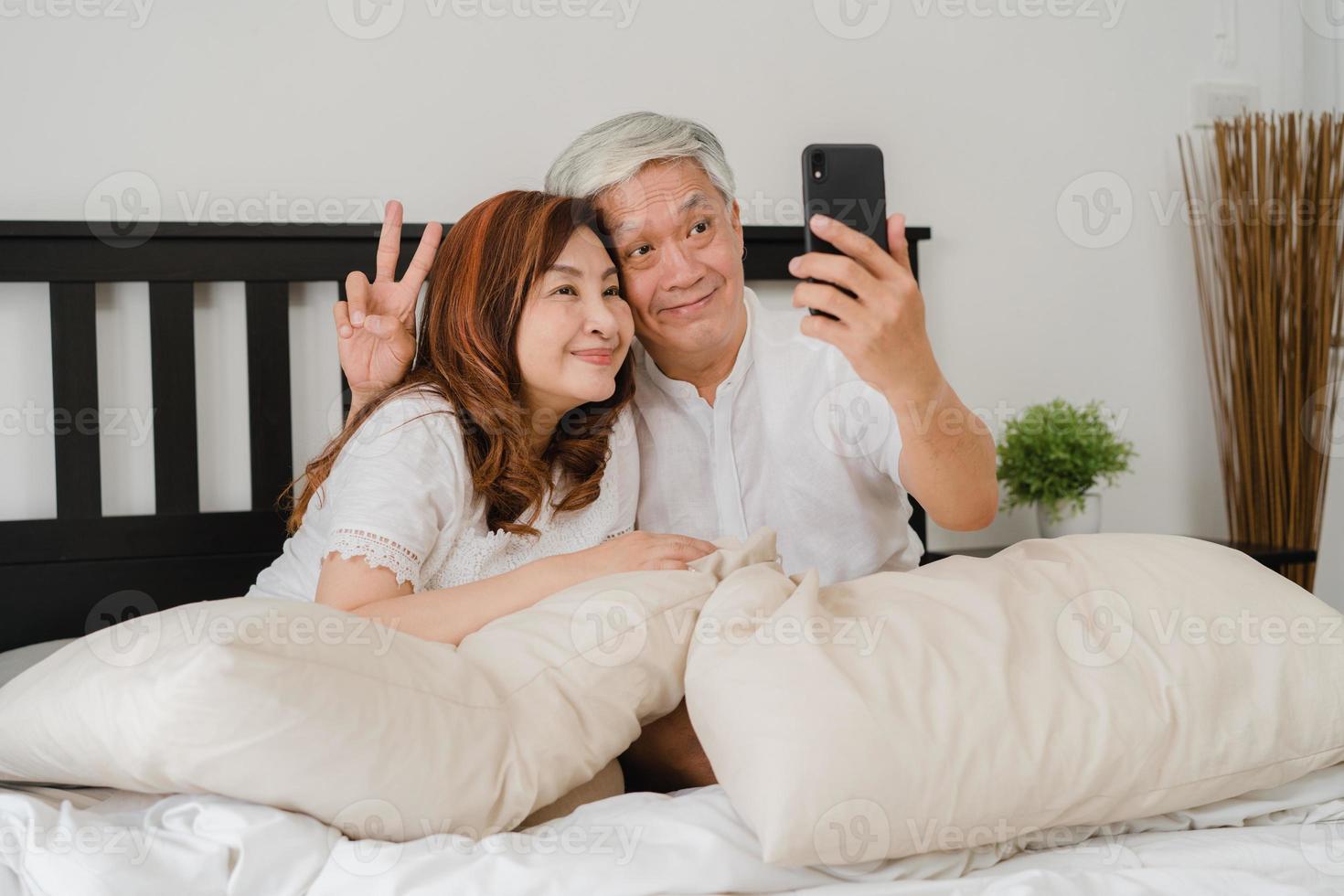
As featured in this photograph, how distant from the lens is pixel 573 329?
4.14 ft

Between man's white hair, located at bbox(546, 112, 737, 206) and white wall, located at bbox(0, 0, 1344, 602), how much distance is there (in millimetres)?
540

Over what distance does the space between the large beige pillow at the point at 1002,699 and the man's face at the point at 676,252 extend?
55cm

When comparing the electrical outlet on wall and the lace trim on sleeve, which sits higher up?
the electrical outlet on wall

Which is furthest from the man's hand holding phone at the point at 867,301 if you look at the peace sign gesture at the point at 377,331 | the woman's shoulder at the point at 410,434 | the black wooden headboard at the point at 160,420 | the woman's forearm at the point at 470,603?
the black wooden headboard at the point at 160,420

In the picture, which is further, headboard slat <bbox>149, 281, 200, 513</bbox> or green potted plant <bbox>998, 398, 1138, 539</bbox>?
green potted plant <bbox>998, 398, 1138, 539</bbox>

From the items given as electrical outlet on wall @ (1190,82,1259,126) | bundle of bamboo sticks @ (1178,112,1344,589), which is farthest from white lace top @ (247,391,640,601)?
electrical outlet on wall @ (1190,82,1259,126)

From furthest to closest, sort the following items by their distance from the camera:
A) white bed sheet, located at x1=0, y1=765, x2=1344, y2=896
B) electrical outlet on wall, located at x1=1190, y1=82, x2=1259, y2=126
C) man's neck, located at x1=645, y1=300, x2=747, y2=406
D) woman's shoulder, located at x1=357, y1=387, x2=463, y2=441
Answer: electrical outlet on wall, located at x1=1190, y1=82, x2=1259, y2=126
man's neck, located at x1=645, y1=300, x2=747, y2=406
woman's shoulder, located at x1=357, y1=387, x2=463, y2=441
white bed sheet, located at x1=0, y1=765, x2=1344, y2=896

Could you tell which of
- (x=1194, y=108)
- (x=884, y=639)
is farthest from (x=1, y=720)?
(x=1194, y=108)

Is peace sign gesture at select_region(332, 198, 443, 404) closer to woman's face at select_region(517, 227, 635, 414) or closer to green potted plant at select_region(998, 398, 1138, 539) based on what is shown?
woman's face at select_region(517, 227, 635, 414)

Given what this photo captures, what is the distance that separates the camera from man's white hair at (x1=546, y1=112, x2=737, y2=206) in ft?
4.37

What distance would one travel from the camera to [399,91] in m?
1.82

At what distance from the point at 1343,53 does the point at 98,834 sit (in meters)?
2.64

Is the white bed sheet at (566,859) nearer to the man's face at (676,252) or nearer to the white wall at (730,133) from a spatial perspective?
the man's face at (676,252)

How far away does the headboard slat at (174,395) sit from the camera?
5.54ft
